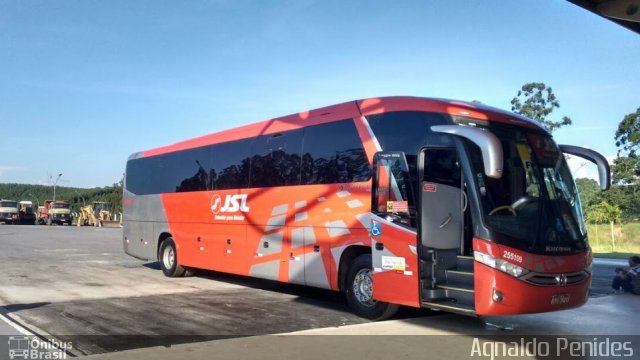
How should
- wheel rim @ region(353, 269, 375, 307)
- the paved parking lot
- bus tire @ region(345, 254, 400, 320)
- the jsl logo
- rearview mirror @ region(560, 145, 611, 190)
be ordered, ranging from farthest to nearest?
the jsl logo < wheel rim @ region(353, 269, 375, 307) < bus tire @ region(345, 254, 400, 320) < rearview mirror @ region(560, 145, 611, 190) < the paved parking lot

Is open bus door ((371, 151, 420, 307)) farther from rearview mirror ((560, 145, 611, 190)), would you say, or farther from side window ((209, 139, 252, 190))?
side window ((209, 139, 252, 190))

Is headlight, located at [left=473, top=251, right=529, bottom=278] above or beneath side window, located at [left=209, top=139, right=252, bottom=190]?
beneath

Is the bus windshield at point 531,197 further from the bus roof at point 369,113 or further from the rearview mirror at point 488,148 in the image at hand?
the rearview mirror at point 488,148

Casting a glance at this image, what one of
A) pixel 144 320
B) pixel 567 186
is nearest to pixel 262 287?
pixel 144 320

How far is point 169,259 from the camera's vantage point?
14.7 metres

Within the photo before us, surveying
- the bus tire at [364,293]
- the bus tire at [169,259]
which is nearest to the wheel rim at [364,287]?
the bus tire at [364,293]

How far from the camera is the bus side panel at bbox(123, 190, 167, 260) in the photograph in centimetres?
1530

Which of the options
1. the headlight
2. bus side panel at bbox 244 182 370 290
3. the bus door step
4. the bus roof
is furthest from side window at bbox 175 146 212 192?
the headlight

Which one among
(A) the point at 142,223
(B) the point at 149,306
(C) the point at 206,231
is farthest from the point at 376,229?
(A) the point at 142,223

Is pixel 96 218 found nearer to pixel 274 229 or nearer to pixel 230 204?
pixel 230 204

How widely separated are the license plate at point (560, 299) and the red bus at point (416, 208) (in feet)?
0.07

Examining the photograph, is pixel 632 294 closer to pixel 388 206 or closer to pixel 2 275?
pixel 388 206

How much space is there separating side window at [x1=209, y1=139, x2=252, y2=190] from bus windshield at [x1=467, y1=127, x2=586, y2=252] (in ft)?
19.3

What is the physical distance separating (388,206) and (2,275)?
10438 millimetres
